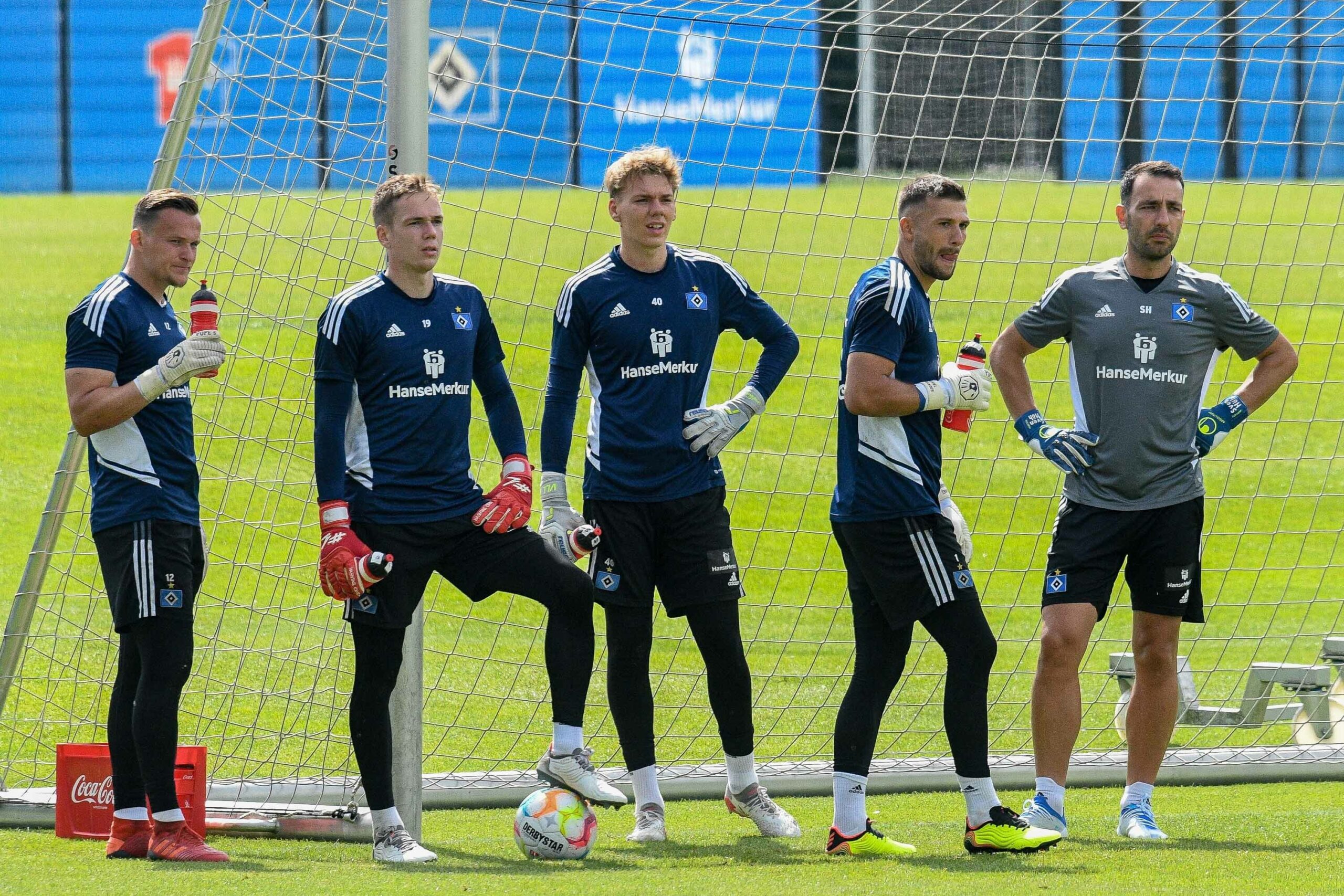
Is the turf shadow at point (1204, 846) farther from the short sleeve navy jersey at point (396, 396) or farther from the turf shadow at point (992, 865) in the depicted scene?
the short sleeve navy jersey at point (396, 396)

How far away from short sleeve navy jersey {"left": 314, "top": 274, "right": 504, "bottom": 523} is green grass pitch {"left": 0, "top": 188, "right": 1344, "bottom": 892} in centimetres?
80

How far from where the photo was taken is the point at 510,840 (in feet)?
17.0

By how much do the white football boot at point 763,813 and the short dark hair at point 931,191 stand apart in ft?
6.32

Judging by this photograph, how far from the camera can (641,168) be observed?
5.04 metres

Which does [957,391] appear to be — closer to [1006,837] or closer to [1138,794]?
[1006,837]

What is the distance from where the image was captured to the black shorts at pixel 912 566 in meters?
4.66

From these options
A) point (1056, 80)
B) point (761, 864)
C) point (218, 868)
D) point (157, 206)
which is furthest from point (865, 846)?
point (1056, 80)

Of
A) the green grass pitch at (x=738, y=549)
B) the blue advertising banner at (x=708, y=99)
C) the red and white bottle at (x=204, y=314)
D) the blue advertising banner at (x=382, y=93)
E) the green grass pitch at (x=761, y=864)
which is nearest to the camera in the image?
the green grass pitch at (x=761, y=864)

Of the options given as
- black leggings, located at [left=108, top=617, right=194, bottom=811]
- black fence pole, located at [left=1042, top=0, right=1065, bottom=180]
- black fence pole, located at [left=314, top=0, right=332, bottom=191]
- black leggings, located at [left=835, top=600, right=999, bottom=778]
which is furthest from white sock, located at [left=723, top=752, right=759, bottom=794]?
black fence pole, located at [left=1042, top=0, right=1065, bottom=180]

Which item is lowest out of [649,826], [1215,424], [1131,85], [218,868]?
[218,868]

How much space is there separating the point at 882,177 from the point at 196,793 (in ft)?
14.1

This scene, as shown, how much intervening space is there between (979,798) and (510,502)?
166 centimetres

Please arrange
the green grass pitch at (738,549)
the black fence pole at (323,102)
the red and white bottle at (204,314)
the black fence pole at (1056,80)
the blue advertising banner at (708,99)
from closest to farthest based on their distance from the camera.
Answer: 1. the red and white bottle at (204,314)
2. the green grass pitch at (738,549)
3. the black fence pole at (323,102)
4. the black fence pole at (1056,80)
5. the blue advertising banner at (708,99)

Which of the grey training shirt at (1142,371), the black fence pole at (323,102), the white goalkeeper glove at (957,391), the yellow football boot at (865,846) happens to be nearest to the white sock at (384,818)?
the yellow football boot at (865,846)
